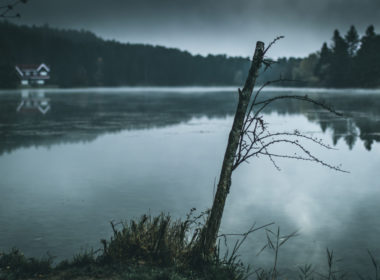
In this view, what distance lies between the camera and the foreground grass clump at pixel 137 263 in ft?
19.5

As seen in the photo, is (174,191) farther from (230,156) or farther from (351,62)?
(351,62)

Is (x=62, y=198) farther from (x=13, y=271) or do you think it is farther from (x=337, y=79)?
(x=337, y=79)

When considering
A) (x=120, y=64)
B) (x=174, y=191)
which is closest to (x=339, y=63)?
(x=174, y=191)

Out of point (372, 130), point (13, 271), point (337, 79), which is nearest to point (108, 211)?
point (13, 271)

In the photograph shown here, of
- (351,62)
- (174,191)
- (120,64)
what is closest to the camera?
(174,191)

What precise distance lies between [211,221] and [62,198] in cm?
553

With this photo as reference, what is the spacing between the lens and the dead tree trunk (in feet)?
20.2

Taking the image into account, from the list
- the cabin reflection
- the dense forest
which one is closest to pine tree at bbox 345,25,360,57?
the dense forest

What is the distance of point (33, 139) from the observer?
2102cm

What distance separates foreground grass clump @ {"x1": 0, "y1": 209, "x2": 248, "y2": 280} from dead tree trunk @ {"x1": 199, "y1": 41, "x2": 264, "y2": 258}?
25cm

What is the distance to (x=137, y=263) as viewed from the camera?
636 cm

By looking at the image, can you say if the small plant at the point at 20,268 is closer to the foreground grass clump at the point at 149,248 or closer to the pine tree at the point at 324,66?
the foreground grass clump at the point at 149,248

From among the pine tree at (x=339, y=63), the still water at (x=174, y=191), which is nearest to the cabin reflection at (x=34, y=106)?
the still water at (x=174, y=191)

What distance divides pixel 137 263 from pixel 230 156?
2036mm
